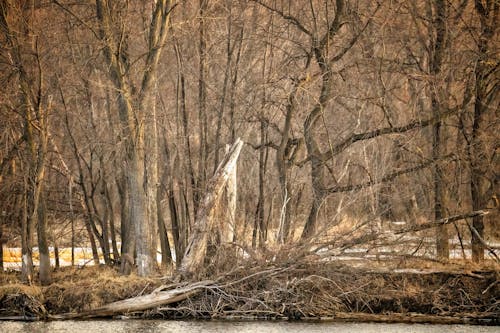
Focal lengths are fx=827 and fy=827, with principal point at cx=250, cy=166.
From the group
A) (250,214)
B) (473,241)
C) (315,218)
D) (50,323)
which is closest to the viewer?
(50,323)

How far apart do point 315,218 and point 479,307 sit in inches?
174

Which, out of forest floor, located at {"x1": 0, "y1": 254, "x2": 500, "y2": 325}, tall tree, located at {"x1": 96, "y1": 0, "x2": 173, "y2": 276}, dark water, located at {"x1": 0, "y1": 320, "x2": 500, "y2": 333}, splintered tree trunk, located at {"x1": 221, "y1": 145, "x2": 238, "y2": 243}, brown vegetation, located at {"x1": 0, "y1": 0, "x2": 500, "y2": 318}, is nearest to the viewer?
dark water, located at {"x1": 0, "y1": 320, "x2": 500, "y2": 333}

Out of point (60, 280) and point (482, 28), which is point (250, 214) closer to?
point (60, 280)

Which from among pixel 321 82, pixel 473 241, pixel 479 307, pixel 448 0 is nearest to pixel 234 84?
pixel 321 82

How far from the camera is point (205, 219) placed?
17344 mm

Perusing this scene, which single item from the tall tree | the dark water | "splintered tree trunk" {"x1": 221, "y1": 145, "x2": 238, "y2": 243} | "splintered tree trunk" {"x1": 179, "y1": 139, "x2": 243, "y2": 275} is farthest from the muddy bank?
the tall tree

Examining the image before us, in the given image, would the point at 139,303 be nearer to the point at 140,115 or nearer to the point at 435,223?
the point at 140,115

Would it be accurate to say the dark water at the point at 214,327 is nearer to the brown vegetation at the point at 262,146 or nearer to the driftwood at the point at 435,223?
the brown vegetation at the point at 262,146

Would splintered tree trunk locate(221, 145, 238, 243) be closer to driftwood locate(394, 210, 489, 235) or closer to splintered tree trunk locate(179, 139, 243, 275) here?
splintered tree trunk locate(179, 139, 243, 275)

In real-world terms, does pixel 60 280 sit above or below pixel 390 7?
Result: below

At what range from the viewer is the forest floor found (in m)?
15.8

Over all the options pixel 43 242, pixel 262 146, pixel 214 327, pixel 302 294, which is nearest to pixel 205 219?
A: pixel 302 294

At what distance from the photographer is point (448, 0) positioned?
18.2 metres

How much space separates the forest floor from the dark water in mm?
439
